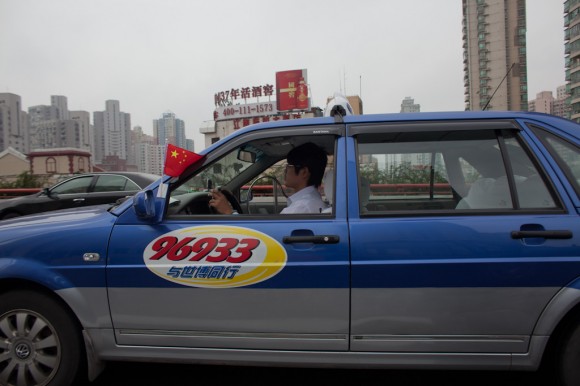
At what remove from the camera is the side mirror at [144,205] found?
91.9 inches

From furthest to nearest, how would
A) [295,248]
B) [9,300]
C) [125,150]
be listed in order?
[125,150] < [9,300] < [295,248]

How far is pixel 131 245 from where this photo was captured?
235cm

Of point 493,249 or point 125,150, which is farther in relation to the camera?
point 125,150

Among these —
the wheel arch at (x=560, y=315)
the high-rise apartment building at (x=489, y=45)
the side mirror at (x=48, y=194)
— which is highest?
the high-rise apartment building at (x=489, y=45)

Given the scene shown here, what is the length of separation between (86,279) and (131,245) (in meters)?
0.34

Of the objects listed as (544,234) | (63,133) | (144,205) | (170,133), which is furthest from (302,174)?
(63,133)

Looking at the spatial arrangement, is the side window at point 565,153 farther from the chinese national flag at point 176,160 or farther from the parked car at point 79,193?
the parked car at point 79,193

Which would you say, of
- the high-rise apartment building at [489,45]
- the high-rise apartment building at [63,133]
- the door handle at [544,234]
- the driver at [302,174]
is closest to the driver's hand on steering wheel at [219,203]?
the driver at [302,174]

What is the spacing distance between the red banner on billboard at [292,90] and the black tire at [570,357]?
168 ft

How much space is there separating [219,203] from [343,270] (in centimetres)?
Result: 115

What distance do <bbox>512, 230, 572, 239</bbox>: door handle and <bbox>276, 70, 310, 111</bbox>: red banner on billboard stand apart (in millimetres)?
51191

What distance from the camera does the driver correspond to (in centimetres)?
288

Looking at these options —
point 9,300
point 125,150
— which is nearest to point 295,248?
point 9,300

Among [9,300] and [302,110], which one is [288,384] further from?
[302,110]
